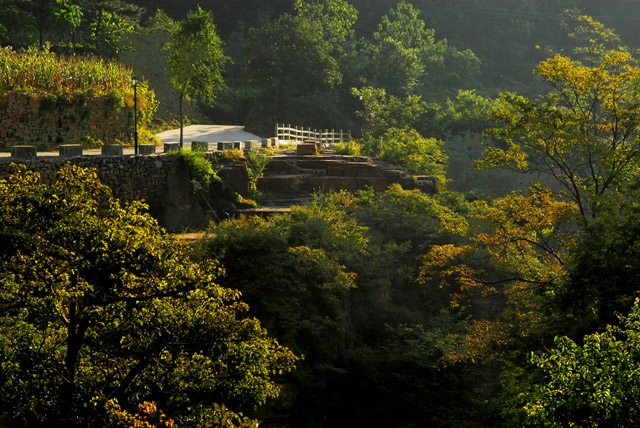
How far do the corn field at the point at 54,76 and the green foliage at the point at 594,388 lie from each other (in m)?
22.1

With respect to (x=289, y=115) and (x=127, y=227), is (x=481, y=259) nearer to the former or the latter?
(x=127, y=227)

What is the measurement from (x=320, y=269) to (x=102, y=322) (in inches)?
484

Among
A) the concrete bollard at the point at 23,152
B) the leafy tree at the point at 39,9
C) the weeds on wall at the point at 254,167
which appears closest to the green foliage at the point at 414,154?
the weeds on wall at the point at 254,167

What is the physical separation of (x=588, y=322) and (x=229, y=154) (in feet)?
61.7

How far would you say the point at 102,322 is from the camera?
11086 millimetres

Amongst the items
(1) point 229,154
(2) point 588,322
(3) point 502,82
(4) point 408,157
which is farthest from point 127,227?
(3) point 502,82

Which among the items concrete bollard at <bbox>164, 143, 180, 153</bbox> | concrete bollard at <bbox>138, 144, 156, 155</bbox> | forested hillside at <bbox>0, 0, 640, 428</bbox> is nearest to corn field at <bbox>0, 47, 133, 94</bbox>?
forested hillside at <bbox>0, 0, 640, 428</bbox>

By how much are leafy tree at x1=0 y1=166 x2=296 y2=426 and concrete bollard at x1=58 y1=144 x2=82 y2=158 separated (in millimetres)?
10706

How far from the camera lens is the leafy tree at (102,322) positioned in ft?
33.4

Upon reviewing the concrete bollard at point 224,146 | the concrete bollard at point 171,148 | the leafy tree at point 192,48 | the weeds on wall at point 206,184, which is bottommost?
the weeds on wall at point 206,184

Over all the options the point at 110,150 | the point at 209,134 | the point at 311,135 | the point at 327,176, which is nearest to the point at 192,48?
the point at 327,176

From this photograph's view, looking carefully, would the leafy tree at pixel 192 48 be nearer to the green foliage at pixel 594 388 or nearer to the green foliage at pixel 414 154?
the green foliage at pixel 414 154

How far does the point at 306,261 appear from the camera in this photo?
22.4 metres

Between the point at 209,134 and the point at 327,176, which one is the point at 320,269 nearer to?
the point at 327,176
